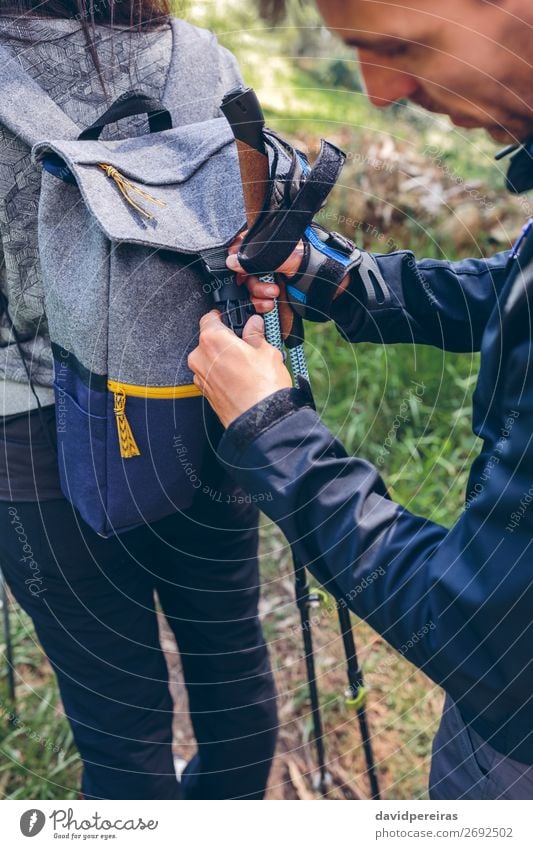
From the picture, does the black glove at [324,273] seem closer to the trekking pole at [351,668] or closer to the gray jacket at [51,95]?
the gray jacket at [51,95]

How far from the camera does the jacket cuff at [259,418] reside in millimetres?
938

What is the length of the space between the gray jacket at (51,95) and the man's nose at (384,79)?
0.37 meters

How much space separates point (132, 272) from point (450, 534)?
558 mm

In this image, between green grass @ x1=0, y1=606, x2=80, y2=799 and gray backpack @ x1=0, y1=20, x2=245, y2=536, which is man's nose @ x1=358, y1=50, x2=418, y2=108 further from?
green grass @ x1=0, y1=606, x2=80, y2=799

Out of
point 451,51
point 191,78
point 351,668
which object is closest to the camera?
point 451,51

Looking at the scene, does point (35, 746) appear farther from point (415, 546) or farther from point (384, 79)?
point (384, 79)

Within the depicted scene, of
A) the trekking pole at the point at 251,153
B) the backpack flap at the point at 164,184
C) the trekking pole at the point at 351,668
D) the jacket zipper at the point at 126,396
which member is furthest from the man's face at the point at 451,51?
the trekking pole at the point at 351,668

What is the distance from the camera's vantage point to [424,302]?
52.0 inches

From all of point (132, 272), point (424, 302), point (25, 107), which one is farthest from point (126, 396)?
point (424, 302)

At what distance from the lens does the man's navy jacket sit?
80cm

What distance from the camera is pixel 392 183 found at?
3.30m
